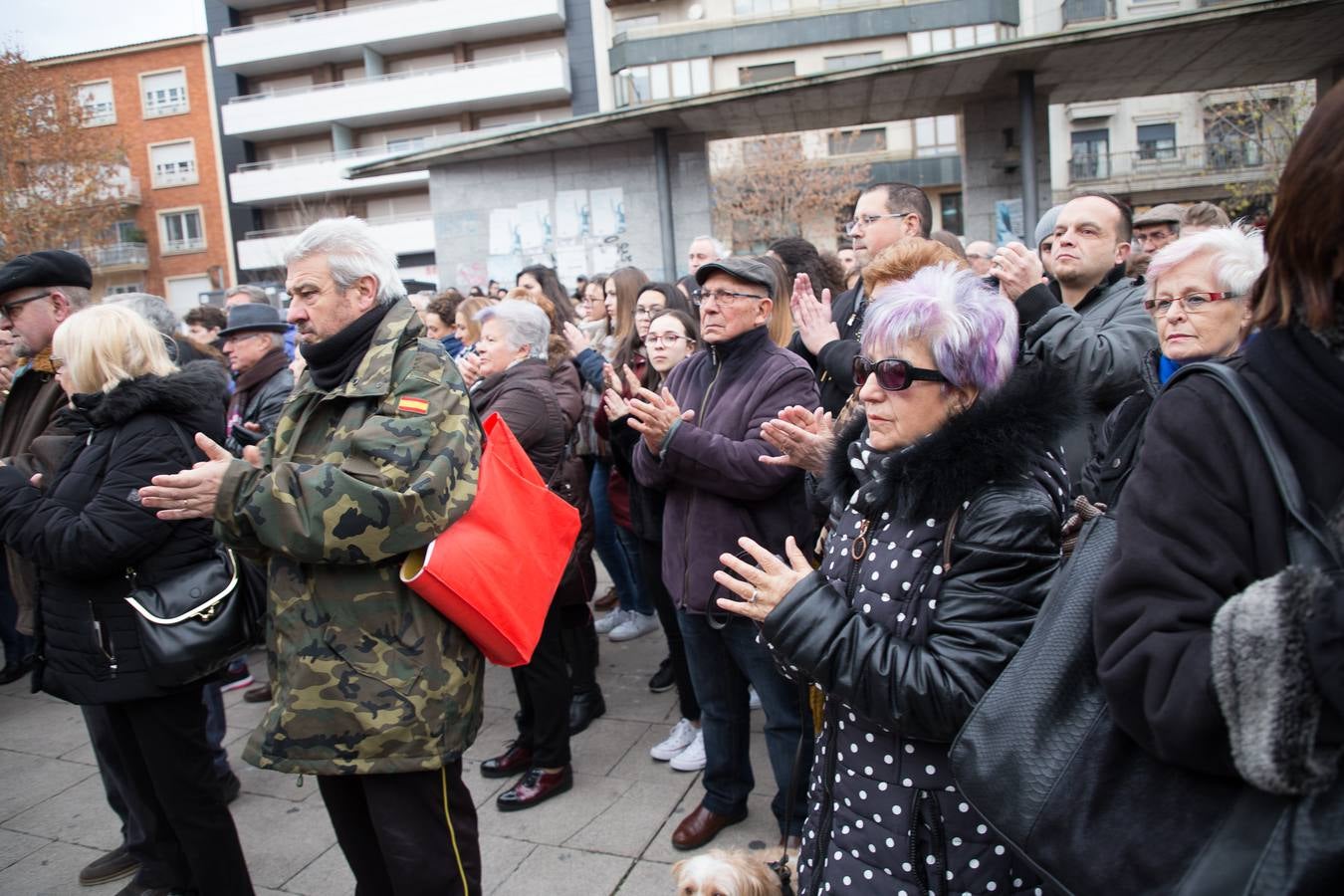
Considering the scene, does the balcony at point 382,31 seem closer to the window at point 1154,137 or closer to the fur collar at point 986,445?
the window at point 1154,137

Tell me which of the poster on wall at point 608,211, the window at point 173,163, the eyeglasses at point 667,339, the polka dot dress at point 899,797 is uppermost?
the window at point 173,163

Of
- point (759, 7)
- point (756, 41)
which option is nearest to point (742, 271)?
point (756, 41)

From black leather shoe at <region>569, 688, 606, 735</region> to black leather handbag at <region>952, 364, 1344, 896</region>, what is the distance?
11.2 feet

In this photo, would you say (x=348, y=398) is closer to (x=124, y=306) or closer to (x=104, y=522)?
(x=104, y=522)

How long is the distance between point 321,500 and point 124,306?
1.63 m

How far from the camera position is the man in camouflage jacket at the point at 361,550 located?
90.0 inches

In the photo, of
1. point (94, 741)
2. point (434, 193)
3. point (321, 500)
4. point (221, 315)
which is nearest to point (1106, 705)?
point (321, 500)

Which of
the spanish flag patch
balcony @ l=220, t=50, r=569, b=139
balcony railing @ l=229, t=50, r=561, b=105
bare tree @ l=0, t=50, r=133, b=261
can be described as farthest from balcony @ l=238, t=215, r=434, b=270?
the spanish flag patch

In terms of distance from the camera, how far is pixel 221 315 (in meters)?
7.77

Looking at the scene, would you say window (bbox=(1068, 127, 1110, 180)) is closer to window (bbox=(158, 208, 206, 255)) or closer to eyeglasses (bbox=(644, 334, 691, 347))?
eyeglasses (bbox=(644, 334, 691, 347))

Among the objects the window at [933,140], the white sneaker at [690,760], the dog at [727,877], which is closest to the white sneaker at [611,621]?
the white sneaker at [690,760]

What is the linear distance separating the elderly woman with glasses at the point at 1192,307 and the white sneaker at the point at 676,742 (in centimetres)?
240

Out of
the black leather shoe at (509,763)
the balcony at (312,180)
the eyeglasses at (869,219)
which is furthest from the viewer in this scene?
the balcony at (312,180)

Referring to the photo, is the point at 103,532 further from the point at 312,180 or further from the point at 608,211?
the point at 312,180
